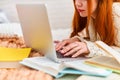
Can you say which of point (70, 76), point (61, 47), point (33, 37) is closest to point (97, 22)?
point (61, 47)

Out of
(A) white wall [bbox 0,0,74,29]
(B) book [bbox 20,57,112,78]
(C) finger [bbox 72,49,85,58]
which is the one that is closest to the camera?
(B) book [bbox 20,57,112,78]

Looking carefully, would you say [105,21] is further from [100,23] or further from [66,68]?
[66,68]

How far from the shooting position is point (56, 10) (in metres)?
2.53

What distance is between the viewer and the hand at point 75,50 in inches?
39.3

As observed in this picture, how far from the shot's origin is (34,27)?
983 millimetres

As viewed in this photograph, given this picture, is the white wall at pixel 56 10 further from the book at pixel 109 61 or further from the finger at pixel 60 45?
the book at pixel 109 61

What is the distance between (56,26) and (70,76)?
175 cm

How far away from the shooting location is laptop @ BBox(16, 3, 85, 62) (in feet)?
2.93

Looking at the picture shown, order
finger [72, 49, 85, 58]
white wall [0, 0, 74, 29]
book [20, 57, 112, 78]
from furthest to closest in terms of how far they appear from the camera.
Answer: white wall [0, 0, 74, 29]
finger [72, 49, 85, 58]
book [20, 57, 112, 78]

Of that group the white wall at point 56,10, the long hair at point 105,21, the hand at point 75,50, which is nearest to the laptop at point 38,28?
the hand at point 75,50

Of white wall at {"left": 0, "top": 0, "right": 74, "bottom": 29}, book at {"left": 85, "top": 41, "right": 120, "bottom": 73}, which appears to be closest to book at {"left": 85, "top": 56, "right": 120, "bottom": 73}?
book at {"left": 85, "top": 41, "right": 120, "bottom": 73}

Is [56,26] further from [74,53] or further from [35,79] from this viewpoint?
[35,79]

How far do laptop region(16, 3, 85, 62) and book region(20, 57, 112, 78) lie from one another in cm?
6

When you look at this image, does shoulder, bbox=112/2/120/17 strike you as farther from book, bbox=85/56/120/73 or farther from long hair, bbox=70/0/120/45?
book, bbox=85/56/120/73
